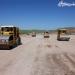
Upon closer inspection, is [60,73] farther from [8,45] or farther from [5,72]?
→ [8,45]

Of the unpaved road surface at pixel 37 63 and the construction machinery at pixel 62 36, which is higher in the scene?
the unpaved road surface at pixel 37 63

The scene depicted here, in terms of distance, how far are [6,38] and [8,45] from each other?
3.04 ft

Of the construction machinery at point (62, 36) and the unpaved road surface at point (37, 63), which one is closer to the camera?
the unpaved road surface at point (37, 63)

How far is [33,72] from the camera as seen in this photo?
1180 cm

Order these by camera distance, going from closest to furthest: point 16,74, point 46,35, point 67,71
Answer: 1. point 16,74
2. point 67,71
3. point 46,35

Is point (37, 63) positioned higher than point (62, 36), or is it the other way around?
point (37, 63)

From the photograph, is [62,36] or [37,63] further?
[62,36]

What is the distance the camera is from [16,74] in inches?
443

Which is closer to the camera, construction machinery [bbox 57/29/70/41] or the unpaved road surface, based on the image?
the unpaved road surface

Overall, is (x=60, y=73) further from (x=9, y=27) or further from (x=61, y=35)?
(x=61, y=35)

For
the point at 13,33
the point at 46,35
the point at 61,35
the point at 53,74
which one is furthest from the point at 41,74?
the point at 46,35

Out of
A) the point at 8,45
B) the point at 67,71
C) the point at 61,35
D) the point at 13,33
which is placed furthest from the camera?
the point at 61,35

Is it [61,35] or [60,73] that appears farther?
[61,35]

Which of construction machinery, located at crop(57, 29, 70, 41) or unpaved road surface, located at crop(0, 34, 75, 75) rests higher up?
unpaved road surface, located at crop(0, 34, 75, 75)
